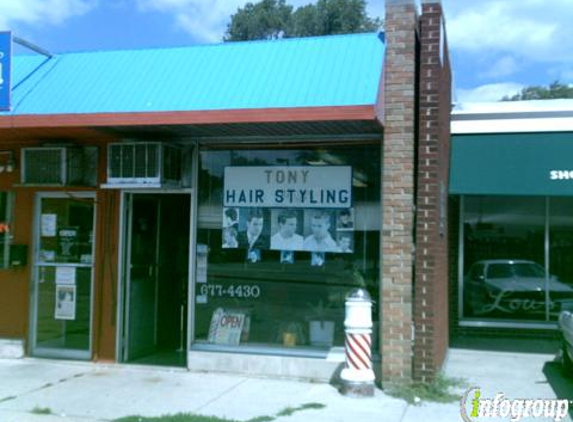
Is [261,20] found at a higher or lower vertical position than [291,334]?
higher

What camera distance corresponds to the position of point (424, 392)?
→ 8.07 m

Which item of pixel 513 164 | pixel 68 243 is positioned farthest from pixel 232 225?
pixel 513 164

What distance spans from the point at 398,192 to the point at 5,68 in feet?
17.6

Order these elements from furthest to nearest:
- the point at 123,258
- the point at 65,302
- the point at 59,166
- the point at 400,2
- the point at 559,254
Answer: the point at 559,254
the point at 65,302
the point at 123,258
the point at 59,166
the point at 400,2

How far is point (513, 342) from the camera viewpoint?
1230 centimetres

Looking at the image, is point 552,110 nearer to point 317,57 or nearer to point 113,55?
point 317,57

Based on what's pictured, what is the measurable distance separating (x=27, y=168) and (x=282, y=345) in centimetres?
437

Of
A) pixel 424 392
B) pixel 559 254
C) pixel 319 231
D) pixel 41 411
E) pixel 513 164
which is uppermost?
pixel 513 164

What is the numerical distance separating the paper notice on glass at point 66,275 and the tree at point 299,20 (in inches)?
1491

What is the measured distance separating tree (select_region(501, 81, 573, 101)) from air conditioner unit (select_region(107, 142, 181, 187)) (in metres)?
42.4

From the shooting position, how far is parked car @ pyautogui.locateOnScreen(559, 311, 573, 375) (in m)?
8.85

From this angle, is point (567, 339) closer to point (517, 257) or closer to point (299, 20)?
→ point (517, 257)

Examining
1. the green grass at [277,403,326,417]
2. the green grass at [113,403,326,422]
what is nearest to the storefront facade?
the green grass at [277,403,326,417]

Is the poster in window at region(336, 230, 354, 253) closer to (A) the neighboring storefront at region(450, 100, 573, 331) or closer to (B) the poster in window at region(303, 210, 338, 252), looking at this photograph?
(B) the poster in window at region(303, 210, 338, 252)
